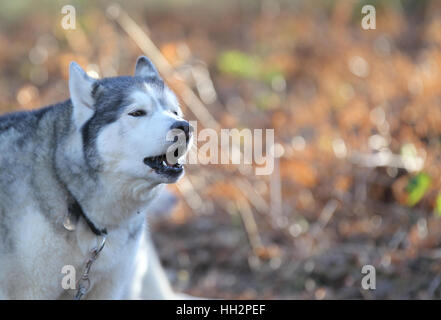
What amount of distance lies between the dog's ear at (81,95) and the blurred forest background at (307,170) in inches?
109

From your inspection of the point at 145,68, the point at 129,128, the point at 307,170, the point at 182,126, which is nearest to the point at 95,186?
the point at 129,128

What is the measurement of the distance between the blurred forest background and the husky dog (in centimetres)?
234

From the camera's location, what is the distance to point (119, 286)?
15.1 ft

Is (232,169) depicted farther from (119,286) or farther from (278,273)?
(119,286)

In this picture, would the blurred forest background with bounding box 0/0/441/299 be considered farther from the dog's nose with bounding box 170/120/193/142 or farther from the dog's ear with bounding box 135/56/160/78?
the dog's nose with bounding box 170/120/193/142

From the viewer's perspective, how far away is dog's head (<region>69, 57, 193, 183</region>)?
4.07 meters

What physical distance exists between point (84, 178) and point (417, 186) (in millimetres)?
3903

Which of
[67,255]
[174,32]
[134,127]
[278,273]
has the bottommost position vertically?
[278,273]

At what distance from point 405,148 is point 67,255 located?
4553 mm

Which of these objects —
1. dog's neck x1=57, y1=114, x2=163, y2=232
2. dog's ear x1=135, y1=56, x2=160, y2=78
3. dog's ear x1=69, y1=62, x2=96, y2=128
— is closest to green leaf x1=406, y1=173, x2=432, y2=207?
dog's ear x1=135, y1=56, x2=160, y2=78

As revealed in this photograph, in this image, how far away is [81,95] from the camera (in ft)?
14.1

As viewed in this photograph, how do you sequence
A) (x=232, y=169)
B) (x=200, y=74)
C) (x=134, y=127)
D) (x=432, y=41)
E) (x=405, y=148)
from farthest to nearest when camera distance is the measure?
1. (x=432, y=41)
2. (x=200, y=74)
3. (x=232, y=169)
4. (x=405, y=148)
5. (x=134, y=127)

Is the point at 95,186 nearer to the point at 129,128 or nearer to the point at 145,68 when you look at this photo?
the point at 129,128

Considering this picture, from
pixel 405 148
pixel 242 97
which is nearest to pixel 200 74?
pixel 242 97
